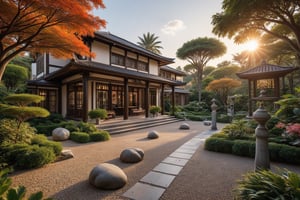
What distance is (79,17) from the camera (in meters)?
4.55

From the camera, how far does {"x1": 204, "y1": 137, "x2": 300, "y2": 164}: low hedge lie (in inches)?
172

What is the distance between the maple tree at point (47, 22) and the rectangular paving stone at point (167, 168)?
479 cm

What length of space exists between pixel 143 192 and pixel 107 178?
78 cm

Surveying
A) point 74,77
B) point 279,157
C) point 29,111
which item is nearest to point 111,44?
point 74,77

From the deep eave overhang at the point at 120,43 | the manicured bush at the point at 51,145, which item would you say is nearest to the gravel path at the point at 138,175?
the manicured bush at the point at 51,145

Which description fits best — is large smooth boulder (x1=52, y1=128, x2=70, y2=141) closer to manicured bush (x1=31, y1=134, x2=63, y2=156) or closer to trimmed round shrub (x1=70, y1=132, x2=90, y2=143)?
trimmed round shrub (x1=70, y1=132, x2=90, y2=143)

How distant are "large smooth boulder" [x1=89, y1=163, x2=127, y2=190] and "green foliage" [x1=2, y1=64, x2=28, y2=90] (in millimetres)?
13090

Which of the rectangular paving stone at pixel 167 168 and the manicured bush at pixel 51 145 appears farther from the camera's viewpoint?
the manicured bush at pixel 51 145

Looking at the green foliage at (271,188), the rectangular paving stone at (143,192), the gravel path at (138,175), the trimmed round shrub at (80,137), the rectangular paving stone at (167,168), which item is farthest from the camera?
the trimmed round shrub at (80,137)

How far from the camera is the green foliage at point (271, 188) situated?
2049 millimetres

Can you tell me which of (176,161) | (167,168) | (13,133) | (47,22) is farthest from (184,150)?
(47,22)

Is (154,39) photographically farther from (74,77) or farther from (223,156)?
(223,156)

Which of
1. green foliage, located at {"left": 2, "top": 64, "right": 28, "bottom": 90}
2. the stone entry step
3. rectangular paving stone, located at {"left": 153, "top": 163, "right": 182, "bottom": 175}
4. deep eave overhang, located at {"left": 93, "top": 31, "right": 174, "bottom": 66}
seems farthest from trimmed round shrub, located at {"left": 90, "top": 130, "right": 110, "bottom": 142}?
green foliage, located at {"left": 2, "top": 64, "right": 28, "bottom": 90}

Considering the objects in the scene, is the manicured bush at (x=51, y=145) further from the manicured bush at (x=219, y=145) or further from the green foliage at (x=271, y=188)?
the manicured bush at (x=219, y=145)
